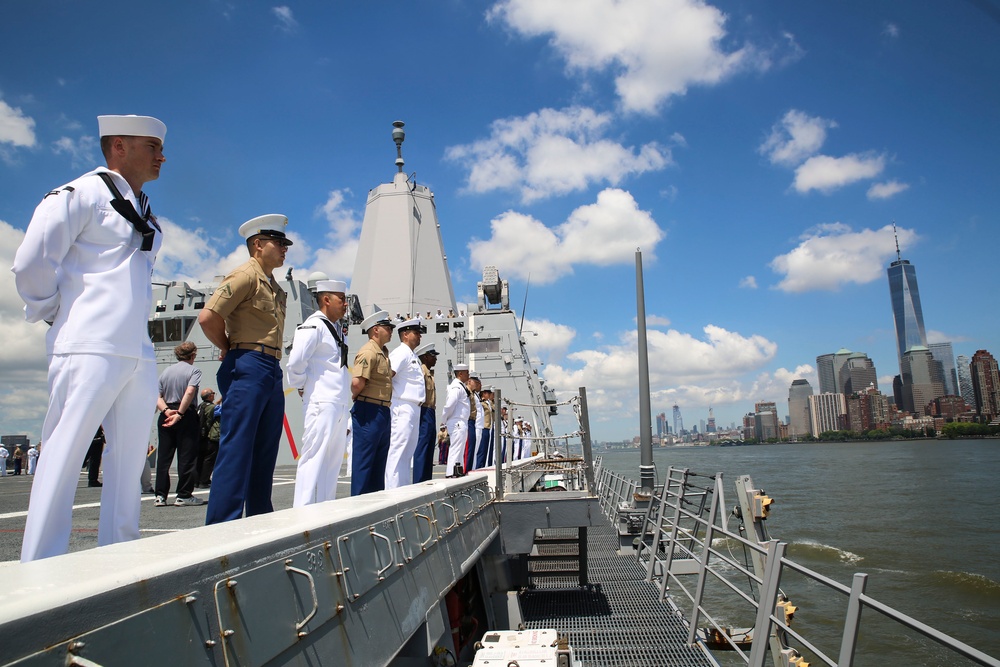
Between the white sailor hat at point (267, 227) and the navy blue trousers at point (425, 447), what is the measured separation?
3.60m

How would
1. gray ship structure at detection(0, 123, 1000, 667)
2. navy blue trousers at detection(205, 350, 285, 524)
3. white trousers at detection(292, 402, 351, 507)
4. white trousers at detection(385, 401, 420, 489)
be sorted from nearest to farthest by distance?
gray ship structure at detection(0, 123, 1000, 667)
navy blue trousers at detection(205, 350, 285, 524)
white trousers at detection(292, 402, 351, 507)
white trousers at detection(385, 401, 420, 489)

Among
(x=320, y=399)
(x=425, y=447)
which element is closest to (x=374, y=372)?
(x=320, y=399)

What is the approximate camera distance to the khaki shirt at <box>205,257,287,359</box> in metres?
2.87

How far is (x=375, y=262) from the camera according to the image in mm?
23984

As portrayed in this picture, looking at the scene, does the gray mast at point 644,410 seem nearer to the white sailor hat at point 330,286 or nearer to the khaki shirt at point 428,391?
the khaki shirt at point 428,391

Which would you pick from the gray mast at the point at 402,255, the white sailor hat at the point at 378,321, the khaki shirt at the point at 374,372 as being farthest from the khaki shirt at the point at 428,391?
the gray mast at the point at 402,255

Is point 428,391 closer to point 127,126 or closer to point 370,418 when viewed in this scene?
point 370,418

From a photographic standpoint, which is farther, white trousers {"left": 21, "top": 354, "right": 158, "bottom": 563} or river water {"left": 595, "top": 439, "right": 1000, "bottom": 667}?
river water {"left": 595, "top": 439, "right": 1000, "bottom": 667}

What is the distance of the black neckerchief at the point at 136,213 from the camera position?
2.14 m

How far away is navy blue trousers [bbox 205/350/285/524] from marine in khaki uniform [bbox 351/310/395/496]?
1.30 meters

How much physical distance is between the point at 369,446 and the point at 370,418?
201mm

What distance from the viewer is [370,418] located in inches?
177

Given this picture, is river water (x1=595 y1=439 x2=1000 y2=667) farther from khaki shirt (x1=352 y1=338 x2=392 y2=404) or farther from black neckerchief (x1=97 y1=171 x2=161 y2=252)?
black neckerchief (x1=97 y1=171 x2=161 y2=252)

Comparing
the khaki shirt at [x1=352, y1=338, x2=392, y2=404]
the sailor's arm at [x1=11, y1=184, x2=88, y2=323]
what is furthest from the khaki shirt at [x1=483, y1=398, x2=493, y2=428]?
the sailor's arm at [x1=11, y1=184, x2=88, y2=323]
